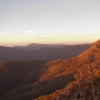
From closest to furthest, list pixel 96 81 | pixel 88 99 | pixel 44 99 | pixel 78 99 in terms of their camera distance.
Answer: pixel 88 99 < pixel 78 99 < pixel 96 81 < pixel 44 99

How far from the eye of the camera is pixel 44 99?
128 meters

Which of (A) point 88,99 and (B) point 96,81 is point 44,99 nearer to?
(B) point 96,81

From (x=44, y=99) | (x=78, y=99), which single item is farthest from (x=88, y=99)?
(x=44, y=99)

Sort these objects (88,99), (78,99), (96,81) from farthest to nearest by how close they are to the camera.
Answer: (96,81) → (78,99) → (88,99)

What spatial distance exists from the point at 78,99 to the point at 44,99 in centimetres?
8651

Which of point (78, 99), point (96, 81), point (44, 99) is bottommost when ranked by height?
point (44, 99)

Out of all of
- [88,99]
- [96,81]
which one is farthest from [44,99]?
[88,99]

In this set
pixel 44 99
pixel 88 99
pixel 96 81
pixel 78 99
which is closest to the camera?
pixel 88 99

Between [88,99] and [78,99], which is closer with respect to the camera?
[88,99]

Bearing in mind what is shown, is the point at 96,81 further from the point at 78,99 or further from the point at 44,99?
the point at 44,99

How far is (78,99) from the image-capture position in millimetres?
45188

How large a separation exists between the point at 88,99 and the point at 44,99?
97.5m

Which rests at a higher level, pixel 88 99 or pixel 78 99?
pixel 88 99

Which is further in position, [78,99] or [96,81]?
[96,81]
